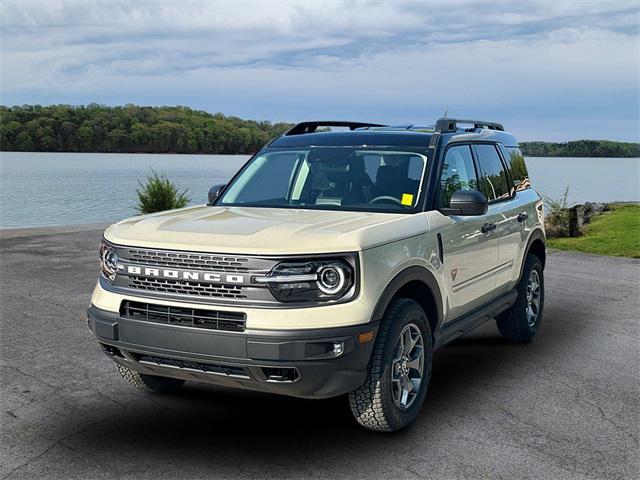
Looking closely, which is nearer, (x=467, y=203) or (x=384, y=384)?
(x=384, y=384)

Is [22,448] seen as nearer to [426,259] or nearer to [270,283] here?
[270,283]

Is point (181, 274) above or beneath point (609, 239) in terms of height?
above

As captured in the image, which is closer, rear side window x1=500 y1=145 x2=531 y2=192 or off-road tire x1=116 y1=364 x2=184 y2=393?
off-road tire x1=116 y1=364 x2=184 y2=393

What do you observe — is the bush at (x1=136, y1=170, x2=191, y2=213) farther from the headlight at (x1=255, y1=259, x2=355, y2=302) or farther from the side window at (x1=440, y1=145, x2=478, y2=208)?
the headlight at (x1=255, y1=259, x2=355, y2=302)

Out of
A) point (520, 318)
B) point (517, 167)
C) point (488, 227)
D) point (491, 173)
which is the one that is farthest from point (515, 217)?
point (520, 318)

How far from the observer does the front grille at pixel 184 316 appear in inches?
167

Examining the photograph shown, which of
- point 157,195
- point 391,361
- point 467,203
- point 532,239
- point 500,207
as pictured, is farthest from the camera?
point 157,195

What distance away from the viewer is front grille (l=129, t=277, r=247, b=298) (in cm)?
426

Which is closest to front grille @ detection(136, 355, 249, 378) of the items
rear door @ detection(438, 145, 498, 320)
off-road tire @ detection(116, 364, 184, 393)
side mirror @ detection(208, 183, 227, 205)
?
off-road tire @ detection(116, 364, 184, 393)

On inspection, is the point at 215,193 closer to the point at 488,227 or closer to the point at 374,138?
the point at 374,138

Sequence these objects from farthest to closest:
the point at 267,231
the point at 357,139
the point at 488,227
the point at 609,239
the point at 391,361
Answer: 1. the point at 609,239
2. the point at 488,227
3. the point at 357,139
4. the point at 391,361
5. the point at 267,231

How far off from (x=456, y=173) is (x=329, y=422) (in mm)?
2250

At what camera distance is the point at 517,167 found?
7.50 meters

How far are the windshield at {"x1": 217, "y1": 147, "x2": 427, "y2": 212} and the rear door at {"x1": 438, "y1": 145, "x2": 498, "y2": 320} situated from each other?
296 millimetres
